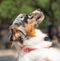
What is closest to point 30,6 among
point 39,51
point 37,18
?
point 37,18

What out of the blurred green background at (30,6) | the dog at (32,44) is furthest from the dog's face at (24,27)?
the blurred green background at (30,6)

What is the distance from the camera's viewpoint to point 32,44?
4.01m

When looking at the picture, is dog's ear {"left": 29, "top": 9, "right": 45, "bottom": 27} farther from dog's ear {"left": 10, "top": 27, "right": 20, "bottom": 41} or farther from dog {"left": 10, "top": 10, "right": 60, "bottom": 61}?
dog's ear {"left": 10, "top": 27, "right": 20, "bottom": 41}

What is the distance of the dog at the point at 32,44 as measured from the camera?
3.93m

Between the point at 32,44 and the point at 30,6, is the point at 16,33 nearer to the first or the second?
the point at 32,44

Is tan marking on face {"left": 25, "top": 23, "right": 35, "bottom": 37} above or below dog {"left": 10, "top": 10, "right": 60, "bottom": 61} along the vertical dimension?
above

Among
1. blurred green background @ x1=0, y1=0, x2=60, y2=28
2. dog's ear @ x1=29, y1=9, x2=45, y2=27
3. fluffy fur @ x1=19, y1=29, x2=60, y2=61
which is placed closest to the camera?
fluffy fur @ x1=19, y1=29, x2=60, y2=61

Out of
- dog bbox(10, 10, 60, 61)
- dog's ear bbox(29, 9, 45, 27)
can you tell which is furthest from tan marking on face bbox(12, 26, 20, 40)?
dog's ear bbox(29, 9, 45, 27)

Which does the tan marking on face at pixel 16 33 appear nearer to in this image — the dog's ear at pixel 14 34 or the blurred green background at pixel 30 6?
the dog's ear at pixel 14 34

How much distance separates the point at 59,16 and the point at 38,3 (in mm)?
847

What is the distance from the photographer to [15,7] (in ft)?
46.1

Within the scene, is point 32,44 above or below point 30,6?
below

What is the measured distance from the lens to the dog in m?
3.93

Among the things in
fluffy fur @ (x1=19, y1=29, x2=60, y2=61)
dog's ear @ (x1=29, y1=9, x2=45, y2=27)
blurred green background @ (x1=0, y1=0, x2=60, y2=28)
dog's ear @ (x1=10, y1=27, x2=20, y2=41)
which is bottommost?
fluffy fur @ (x1=19, y1=29, x2=60, y2=61)
